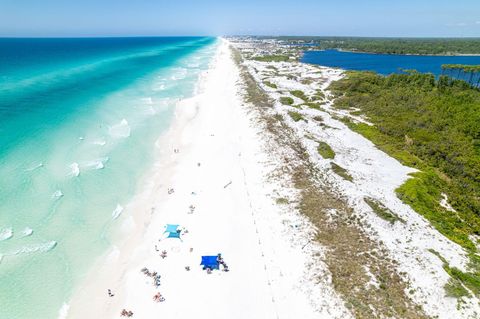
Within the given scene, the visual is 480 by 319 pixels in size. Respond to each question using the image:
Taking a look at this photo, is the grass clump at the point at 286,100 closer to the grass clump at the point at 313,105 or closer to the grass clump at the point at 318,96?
the grass clump at the point at 313,105

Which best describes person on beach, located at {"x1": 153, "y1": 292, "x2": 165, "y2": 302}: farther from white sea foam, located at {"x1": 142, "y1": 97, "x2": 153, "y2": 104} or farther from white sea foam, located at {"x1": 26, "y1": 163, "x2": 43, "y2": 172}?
white sea foam, located at {"x1": 142, "y1": 97, "x2": 153, "y2": 104}

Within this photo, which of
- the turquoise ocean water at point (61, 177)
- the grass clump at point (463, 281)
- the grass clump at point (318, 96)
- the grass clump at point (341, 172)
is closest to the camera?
the grass clump at point (463, 281)

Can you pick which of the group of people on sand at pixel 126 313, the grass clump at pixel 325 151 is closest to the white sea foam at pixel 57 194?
the group of people on sand at pixel 126 313

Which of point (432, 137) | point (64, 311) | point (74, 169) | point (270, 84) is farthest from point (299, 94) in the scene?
point (64, 311)

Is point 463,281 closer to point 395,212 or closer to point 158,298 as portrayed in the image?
point 395,212

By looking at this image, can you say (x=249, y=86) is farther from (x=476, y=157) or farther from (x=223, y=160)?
(x=476, y=157)
